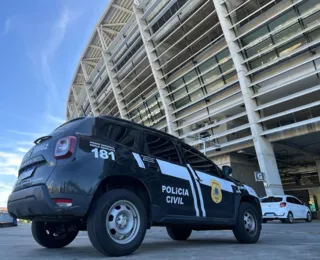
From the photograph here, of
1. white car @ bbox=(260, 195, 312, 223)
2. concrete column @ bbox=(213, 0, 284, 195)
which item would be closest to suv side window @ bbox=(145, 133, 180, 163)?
white car @ bbox=(260, 195, 312, 223)

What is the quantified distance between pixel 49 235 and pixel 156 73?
79.4 feet

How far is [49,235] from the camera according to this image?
4.95m

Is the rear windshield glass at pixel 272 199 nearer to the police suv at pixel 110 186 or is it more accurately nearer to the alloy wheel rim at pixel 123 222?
the police suv at pixel 110 186

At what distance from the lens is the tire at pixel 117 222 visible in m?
3.54

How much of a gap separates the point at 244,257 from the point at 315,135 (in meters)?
22.3

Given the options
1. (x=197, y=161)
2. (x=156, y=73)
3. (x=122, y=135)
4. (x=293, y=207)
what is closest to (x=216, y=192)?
(x=197, y=161)

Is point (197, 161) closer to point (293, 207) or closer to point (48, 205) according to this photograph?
point (48, 205)

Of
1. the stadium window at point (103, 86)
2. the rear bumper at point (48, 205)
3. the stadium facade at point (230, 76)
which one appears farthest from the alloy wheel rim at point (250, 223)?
the stadium window at point (103, 86)

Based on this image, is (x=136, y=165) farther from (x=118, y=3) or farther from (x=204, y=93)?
(x=118, y=3)

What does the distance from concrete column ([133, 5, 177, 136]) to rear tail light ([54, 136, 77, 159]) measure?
23553mm

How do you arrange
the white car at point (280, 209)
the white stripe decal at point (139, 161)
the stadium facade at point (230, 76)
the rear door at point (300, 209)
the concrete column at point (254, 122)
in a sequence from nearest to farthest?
the white stripe decal at point (139, 161) < the white car at point (280, 209) < the rear door at point (300, 209) < the stadium facade at point (230, 76) < the concrete column at point (254, 122)

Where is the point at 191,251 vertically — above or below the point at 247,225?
below

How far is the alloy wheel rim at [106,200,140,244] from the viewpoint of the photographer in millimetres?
3734

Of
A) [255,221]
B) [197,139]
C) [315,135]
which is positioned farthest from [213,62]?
[255,221]
